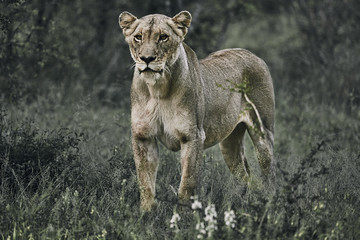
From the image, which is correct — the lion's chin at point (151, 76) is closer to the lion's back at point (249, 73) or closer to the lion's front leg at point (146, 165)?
the lion's front leg at point (146, 165)

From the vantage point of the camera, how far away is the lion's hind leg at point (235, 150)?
5.62m

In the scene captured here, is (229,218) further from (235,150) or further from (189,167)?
(235,150)

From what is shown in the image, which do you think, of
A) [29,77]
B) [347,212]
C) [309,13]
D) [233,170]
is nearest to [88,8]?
[29,77]

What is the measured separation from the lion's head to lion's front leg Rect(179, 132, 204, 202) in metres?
0.61

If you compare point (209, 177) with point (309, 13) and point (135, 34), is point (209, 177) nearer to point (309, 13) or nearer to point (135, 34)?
point (135, 34)

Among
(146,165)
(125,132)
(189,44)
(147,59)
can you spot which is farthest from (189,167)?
(189,44)

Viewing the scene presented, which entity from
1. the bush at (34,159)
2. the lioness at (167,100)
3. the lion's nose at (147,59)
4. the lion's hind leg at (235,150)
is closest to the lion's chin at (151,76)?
the lioness at (167,100)

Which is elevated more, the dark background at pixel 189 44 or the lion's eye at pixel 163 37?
the lion's eye at pixel 163 37

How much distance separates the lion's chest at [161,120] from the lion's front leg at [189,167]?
100 mm

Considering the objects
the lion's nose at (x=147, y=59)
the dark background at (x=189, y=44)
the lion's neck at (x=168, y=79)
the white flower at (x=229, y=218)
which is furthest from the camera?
the dark background at (x=189, y=44)

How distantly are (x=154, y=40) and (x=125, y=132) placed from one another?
2.80 m

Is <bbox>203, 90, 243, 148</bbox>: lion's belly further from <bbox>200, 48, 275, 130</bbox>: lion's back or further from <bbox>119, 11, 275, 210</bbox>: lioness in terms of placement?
<bbox>200, 48, 275, 130</bbox>: lion's back

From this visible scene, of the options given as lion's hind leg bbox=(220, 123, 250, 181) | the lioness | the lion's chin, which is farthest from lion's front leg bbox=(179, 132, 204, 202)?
lion's hind leg bbox=(220, 123, 250, 181)

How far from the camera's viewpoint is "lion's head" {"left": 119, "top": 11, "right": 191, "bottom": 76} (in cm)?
396
